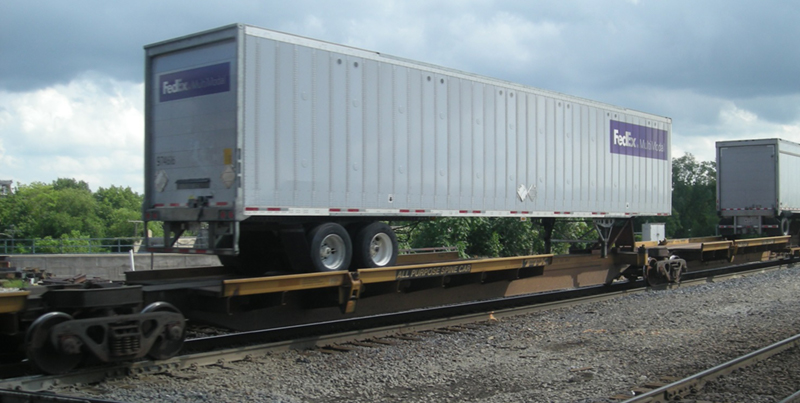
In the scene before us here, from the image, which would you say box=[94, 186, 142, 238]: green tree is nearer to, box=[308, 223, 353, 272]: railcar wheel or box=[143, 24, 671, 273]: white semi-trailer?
box=[143, 24, 671, 273]: white semi-trailer

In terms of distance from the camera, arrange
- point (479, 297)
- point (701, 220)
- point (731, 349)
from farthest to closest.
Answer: point (701, 220), point (479, 297), point (731, 349)

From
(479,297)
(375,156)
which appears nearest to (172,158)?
(375,156)

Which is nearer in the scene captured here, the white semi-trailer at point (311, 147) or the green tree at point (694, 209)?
the white semi-trailer at point (311, 147)

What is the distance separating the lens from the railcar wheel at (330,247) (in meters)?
9.38

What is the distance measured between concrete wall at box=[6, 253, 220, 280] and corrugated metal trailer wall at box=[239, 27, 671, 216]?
17.0 metres

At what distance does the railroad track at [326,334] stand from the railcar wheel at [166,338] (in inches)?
4.8

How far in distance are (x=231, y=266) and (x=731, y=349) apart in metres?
7.19

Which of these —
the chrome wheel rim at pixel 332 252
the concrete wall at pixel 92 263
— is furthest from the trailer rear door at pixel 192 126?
the concrete wall at pixel 92 263

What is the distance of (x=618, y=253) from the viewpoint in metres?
15.6

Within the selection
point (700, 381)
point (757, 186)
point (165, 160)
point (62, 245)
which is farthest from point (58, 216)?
point (700, 381)

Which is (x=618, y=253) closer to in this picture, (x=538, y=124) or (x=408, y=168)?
(x=538, y=124)

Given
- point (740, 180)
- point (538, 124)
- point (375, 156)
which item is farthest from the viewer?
point (740, 180)

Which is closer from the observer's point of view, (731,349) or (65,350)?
(65,350)

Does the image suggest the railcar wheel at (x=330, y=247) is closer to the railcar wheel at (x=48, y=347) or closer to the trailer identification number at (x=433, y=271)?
the trailer identification number at (x=433, y=271)
